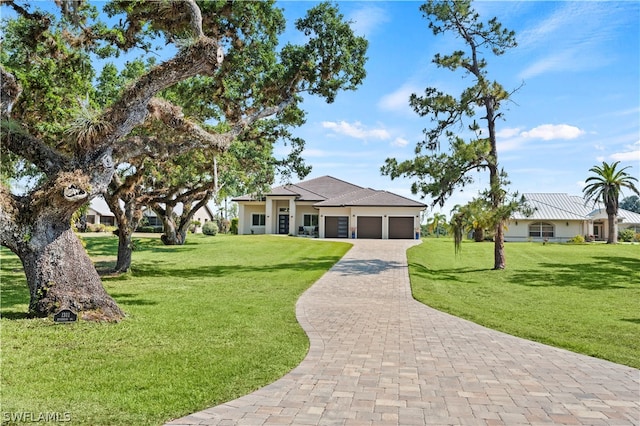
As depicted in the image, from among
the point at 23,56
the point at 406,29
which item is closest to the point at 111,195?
the point at 23,56

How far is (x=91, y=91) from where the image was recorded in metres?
12.5

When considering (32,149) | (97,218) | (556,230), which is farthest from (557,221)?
(97,218)

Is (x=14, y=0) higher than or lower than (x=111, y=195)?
higher

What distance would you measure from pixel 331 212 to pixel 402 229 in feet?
20.3

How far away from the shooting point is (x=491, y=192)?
19594 millimetres

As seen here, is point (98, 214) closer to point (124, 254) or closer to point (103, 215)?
point (103, 215)

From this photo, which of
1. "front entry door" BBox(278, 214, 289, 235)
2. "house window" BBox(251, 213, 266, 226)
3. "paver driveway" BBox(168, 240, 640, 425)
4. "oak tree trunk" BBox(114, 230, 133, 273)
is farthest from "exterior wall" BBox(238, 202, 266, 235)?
"paver driveway" BBox(168, 240, 640, 425)

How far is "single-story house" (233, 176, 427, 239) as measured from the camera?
35.9 m

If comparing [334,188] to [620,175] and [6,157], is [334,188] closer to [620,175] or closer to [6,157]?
[620,175]

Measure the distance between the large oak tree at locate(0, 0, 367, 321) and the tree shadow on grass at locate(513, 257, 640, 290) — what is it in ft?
35.2

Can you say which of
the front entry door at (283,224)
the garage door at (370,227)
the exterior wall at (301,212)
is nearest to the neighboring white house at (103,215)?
the front entry door at (283,224)

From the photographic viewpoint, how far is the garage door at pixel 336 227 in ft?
122

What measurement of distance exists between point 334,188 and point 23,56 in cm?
3334

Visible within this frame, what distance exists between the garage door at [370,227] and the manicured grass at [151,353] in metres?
22.8
